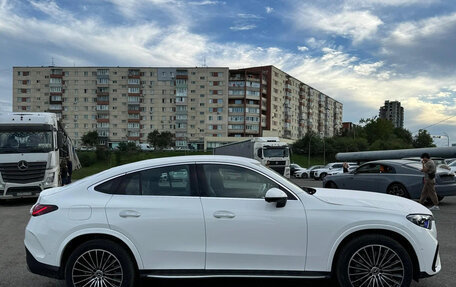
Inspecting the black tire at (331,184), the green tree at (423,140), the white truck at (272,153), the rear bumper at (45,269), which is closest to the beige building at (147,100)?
the green tree at (423,140)

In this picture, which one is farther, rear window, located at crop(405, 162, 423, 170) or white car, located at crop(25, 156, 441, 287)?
rear window, located at crop(405, 162, 423, 170)

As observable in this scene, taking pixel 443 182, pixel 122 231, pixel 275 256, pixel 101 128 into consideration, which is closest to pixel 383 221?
pixel 275 256

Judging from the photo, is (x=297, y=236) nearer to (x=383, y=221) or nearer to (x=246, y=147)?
(x=383, y=221)

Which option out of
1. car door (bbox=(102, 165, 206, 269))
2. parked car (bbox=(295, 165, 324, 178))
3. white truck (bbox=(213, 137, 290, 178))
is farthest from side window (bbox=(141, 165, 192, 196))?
parked car (bbox=(295, 165, 324, 178))

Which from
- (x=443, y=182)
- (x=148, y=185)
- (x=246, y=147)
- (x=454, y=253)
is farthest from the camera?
(x=246, y=147)

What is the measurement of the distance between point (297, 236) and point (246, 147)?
2614cm

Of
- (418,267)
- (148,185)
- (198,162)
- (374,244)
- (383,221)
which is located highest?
(198,162)

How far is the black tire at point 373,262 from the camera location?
3939 millimetres

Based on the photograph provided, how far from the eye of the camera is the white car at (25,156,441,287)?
3926mm

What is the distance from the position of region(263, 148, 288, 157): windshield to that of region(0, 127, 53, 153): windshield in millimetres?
16705

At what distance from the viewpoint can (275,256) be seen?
3.92 metres

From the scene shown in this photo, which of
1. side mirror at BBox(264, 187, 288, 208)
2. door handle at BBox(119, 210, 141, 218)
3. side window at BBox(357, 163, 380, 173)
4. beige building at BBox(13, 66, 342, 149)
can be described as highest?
beige building at BBox(13, 66, 342, 149)

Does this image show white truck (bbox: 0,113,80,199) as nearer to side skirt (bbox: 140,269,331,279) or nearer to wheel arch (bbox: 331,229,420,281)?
side skirt (bbox: 140,269,331,279)

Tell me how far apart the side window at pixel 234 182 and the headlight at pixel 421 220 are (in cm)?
148
